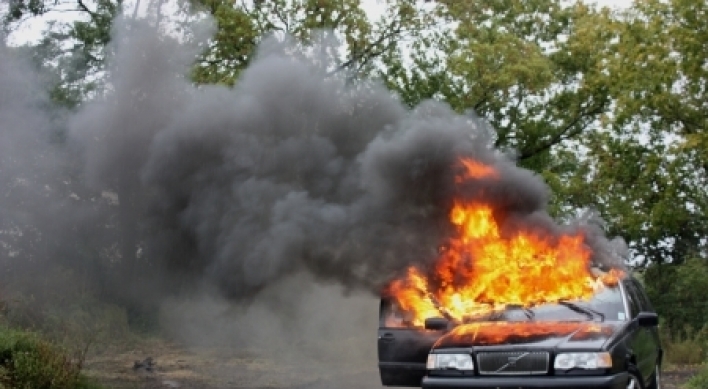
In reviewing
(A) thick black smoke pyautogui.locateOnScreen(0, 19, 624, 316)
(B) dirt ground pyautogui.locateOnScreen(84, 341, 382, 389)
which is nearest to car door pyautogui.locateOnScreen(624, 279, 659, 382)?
(A) thick black smoke pyautogui.locateOnScreen(0, 19, 624, 316)

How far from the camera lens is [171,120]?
13.1 metres

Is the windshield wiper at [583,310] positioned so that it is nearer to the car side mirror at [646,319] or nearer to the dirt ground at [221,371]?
the car side mirror at [646,319]

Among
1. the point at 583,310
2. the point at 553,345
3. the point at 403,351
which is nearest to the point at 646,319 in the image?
the point at 583,310

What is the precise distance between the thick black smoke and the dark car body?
1210 mm

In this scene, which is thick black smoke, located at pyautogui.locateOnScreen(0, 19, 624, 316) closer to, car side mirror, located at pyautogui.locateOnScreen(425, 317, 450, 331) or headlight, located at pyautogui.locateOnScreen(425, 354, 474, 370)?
car side mirror, located at pyautogui.locateOnScreen(425, 317, 450, 331)

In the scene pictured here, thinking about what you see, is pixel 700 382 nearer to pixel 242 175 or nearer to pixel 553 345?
pixel 553 345

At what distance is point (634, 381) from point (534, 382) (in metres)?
1.20

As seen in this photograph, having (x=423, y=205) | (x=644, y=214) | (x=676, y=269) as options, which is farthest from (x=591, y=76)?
(x=423, y=205)

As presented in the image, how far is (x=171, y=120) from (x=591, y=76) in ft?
42.0

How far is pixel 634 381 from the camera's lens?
7.71 meters

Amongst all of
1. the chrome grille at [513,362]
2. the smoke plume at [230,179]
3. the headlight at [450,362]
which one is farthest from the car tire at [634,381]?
the smoke plume at [230,179]

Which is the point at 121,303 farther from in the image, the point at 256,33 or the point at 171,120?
the point at 256,33

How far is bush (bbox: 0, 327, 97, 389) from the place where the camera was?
28.8ft

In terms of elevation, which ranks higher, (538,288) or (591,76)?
(591,76)
